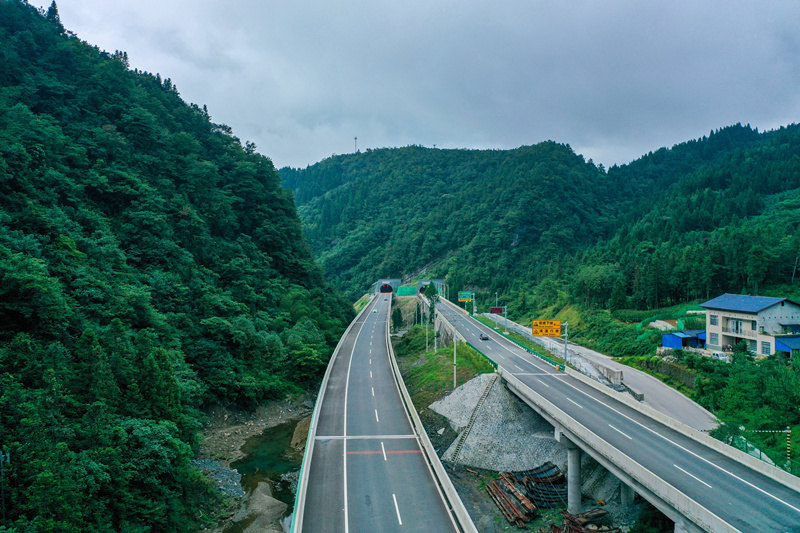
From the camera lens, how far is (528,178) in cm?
15825

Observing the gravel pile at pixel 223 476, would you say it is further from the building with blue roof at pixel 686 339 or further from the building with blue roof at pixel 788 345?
the building with blue roof at pixel 686 339

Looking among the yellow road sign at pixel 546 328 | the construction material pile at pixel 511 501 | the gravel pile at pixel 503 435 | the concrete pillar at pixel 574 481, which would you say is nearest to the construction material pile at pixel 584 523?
the concrete pillar at pixel 574 481

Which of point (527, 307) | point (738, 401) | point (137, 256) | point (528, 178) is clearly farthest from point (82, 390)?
point (528, 178)

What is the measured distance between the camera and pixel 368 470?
22.9 metres

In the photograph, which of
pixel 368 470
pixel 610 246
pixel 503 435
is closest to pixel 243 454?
pixel 368 470

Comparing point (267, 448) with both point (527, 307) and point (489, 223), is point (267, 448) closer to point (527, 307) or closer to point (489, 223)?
point (527, 307)

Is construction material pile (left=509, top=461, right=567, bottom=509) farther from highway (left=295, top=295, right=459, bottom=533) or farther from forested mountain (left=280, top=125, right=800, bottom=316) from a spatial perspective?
forested mountain (left=280, top=125, right=800, bottom=316)

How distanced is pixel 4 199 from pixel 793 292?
252 ft

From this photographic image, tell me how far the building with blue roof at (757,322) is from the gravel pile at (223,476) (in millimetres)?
44012

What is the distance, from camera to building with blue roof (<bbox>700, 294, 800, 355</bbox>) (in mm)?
41188

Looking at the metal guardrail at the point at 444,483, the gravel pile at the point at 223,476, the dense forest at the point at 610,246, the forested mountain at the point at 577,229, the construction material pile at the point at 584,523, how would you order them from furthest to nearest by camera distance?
the forested mountain at the point at 577,229 → the dense forest at the point at 610,246 → the gravel pile at the point at 223,476 → the construction material pile at the point at 584,523 → the metal guardrail at the point at 444,483

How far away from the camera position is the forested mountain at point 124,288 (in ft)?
59.4

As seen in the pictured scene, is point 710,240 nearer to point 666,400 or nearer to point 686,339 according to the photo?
point 686,339

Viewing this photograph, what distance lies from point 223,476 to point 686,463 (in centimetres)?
2483
